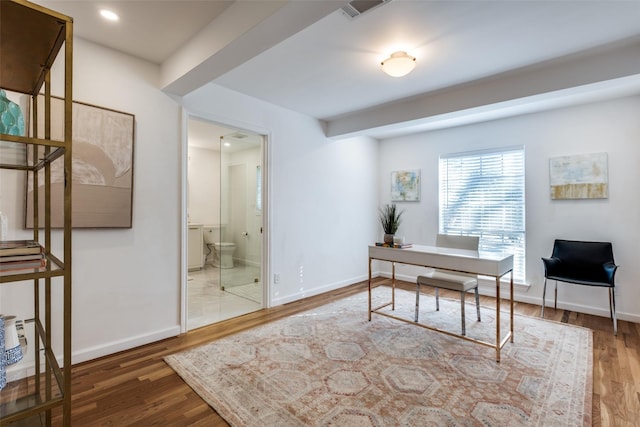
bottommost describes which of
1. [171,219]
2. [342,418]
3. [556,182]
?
[342,418]

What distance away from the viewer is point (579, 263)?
352 centimetres

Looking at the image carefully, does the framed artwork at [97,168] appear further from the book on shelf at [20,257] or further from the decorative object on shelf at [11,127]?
the book on shelf at [20,257]

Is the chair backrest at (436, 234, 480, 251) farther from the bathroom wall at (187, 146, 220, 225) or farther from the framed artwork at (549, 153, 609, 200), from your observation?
the bathroom wall at (187, 146, 220, 225)

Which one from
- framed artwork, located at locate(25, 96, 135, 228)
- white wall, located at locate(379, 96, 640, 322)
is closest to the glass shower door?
framed artwork, located at locate(25, 96, 135, 228)

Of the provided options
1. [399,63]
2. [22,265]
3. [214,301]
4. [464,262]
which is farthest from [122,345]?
[399,63]

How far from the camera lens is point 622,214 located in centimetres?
340

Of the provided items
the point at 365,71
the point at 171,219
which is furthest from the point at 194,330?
the point at 365,71

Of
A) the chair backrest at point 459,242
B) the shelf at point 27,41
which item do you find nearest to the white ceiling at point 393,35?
the shelf at point 27,41

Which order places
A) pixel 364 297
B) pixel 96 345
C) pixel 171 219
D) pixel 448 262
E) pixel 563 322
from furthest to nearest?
1. pixel 364 297
2. pixel 563 322
3. pixel 171 219
4. pixel 448 262
5. pixel 96 345

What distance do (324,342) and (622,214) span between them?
11.9 feet

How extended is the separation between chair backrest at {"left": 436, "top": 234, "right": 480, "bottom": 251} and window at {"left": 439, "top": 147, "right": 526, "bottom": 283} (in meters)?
1.23

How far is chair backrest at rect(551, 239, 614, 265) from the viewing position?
Answer: 3383 millimetres

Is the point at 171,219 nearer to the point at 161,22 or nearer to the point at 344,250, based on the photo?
the point at 161,22

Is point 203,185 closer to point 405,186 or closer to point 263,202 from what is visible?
point 263,202
